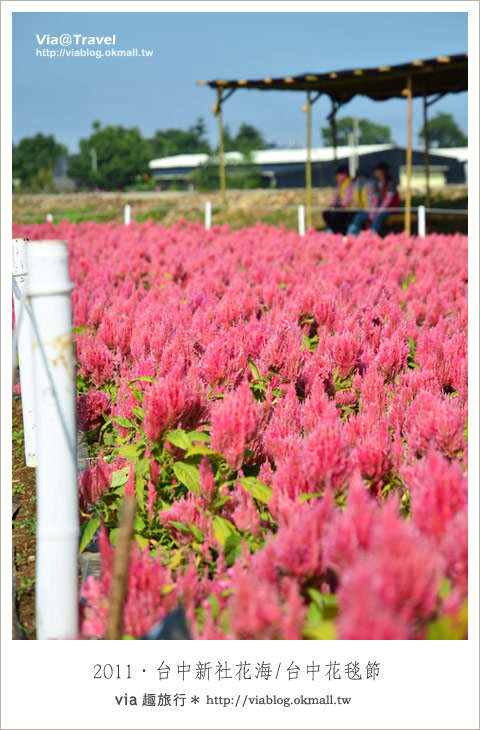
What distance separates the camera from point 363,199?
16.2m

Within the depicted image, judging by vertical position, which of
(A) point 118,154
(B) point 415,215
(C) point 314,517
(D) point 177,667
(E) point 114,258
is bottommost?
(D) point 177,667

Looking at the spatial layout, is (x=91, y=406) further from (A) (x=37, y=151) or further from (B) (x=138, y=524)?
A: (A) (x=37, y=151)

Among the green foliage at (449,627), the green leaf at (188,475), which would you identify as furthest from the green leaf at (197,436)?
the green foliage at (449,627)

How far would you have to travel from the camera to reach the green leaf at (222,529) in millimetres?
2191

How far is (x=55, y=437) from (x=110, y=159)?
278 ft

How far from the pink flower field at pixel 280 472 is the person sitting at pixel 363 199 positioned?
11271 millimetres

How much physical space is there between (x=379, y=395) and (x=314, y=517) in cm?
139

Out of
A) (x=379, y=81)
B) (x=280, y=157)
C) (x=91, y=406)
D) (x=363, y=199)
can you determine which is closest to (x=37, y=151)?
(x=280, y=157)

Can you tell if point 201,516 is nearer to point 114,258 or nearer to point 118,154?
point 114,258

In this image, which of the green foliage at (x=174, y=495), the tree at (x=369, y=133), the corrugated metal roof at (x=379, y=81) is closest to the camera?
the green foliage at (x=174, y=495)

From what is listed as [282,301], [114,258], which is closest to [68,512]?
[282,301]

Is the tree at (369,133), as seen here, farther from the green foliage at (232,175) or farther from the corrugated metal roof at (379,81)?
the corrugated metal roof at (379,81)

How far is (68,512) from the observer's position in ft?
6.00

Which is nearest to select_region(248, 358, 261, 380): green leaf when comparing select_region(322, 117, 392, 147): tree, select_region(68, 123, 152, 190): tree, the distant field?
the distant field
